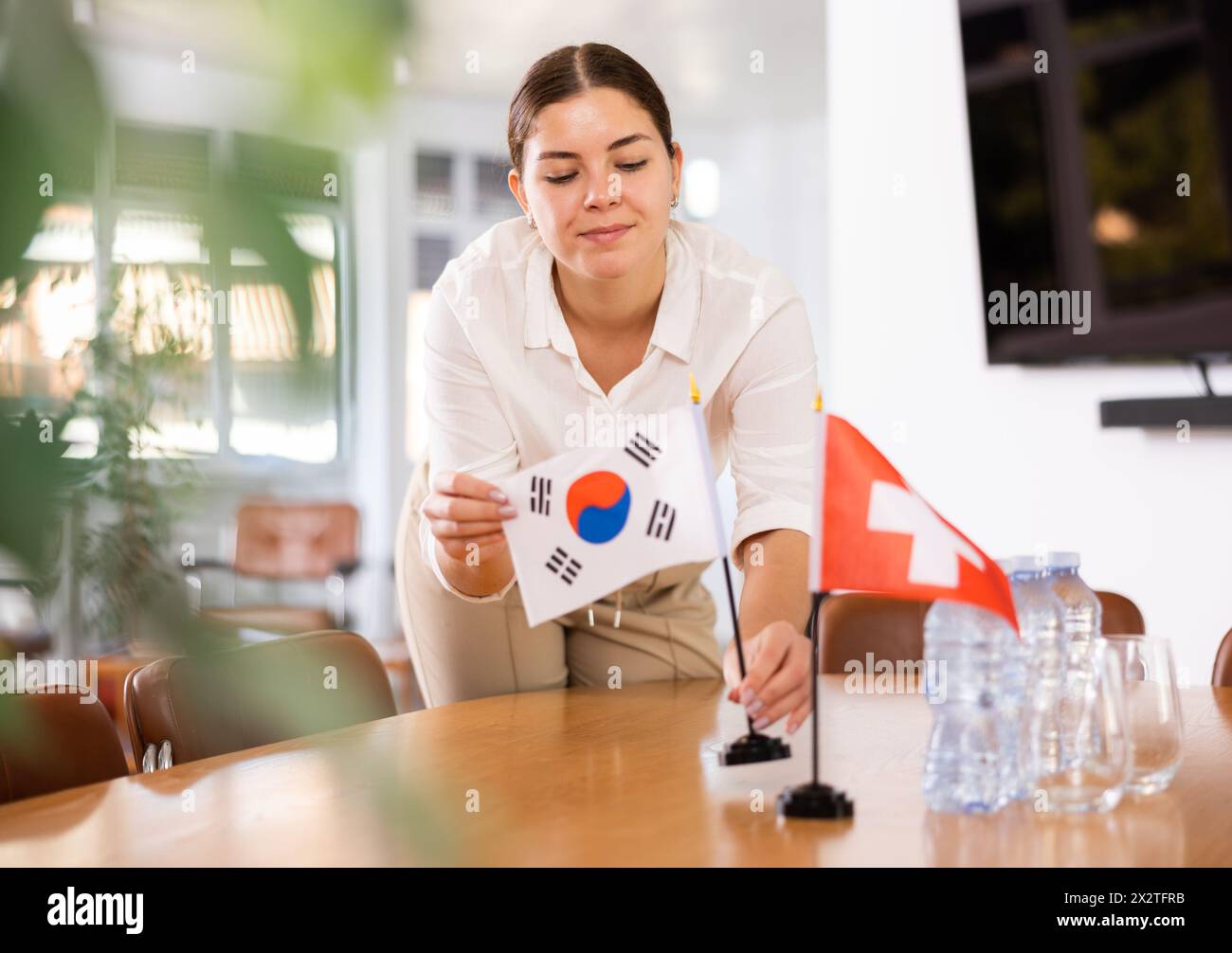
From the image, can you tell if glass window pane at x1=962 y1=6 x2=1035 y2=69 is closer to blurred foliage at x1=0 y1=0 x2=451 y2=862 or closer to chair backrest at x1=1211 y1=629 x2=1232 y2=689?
chair backrest at x1=1211 y1=629 x2=1232 y2=689

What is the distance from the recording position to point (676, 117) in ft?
26.2

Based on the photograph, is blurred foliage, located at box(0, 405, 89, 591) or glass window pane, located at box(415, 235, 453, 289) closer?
blurred foliage, located at box(0, 405, 89, 591)

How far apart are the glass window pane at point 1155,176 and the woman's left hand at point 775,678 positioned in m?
2.35

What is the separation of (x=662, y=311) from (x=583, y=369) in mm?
133

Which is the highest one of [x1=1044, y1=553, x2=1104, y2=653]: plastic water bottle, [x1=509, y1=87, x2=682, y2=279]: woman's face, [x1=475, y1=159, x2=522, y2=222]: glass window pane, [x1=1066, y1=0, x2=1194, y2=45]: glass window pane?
[x1=475, y1=159, x2=522, y2=222]: glass window pane

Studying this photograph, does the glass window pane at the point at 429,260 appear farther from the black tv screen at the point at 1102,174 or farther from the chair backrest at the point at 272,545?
the chair backrest at the point at 272,545

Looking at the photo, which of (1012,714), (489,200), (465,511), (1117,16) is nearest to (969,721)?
(1012,714)

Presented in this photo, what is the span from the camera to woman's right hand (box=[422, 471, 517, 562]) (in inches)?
52.4

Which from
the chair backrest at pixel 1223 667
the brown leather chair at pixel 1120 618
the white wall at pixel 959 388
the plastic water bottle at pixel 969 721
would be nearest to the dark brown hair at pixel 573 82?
the plastic water bottle at pixel 969 721

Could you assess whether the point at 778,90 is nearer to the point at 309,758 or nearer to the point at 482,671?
the point at 482,671

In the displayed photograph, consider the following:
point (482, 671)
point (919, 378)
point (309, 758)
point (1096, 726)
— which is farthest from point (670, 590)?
point (919, 378)

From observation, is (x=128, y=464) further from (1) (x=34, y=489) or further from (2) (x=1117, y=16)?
(2) (x=1117, y=16)

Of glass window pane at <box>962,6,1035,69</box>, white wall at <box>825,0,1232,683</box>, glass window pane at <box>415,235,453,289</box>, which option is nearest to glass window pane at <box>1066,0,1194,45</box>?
glass window pane at <box>962,6,1035,69</box>

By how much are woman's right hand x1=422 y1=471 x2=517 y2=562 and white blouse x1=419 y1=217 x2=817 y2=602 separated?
0.30 meters
